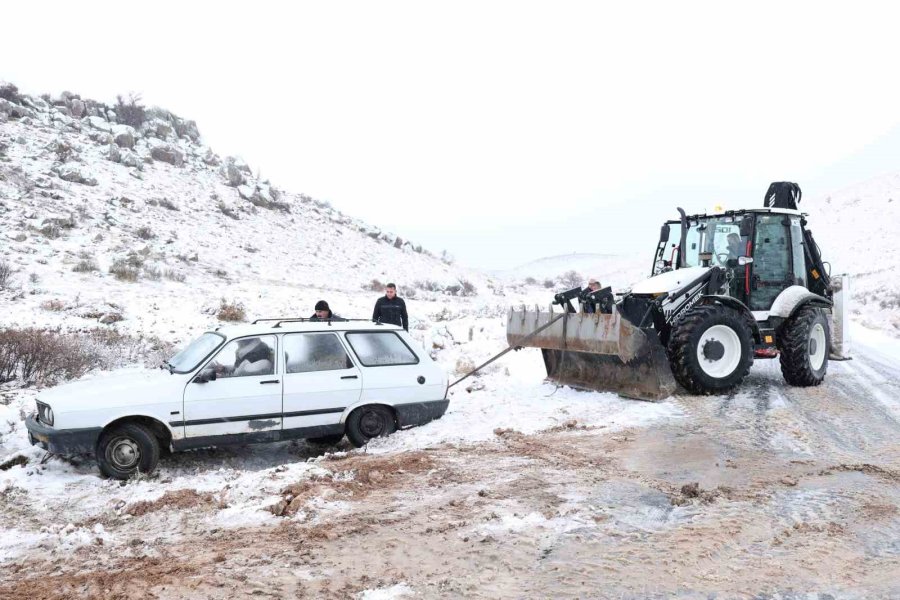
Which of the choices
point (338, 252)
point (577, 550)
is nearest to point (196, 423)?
point (577, 550)

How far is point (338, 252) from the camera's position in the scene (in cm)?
3241

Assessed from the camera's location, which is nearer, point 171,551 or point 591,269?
point 171,551

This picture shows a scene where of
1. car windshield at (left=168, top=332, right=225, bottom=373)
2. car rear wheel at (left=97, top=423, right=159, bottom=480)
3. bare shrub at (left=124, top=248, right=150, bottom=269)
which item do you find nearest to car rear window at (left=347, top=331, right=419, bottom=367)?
car windshield at (left=168, top=332, right=225, bottom=373)

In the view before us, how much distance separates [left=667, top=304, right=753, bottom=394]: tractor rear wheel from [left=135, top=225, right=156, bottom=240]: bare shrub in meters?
21.3

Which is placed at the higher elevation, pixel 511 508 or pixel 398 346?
pixel 398 346

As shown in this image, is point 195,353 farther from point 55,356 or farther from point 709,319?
point 709,319

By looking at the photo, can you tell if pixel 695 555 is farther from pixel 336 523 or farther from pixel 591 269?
pixel 591 269

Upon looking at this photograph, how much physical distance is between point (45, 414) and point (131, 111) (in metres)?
37.7

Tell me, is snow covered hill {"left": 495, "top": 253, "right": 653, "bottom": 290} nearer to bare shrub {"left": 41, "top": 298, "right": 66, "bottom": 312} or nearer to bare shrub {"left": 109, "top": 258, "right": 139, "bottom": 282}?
bare shrub {"left": 109, "top": 258, "right": 139, "bottom": 282}

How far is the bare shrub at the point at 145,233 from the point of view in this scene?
Result: 2520cm

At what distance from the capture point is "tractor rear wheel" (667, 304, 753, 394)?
892 centimetres

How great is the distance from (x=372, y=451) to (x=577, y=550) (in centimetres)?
321

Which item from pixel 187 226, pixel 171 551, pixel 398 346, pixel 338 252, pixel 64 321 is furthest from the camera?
pixel 338 252

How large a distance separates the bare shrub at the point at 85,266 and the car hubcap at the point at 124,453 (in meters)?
14.8
